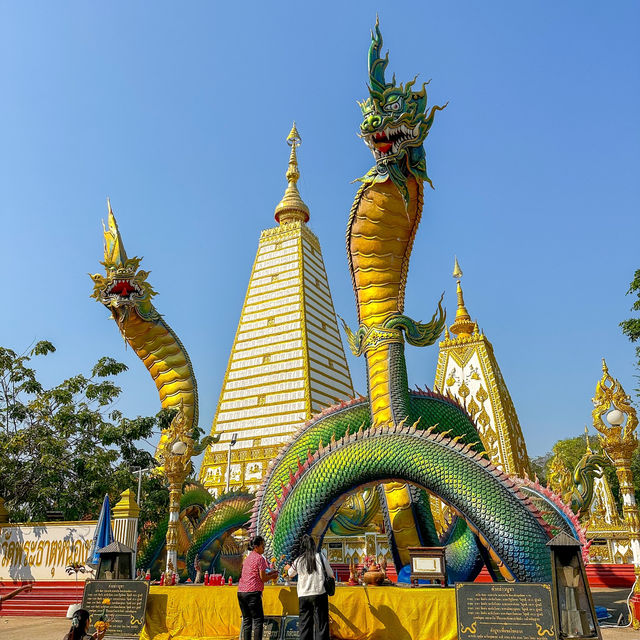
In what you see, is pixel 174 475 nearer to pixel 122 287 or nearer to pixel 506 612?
pixel 506 612

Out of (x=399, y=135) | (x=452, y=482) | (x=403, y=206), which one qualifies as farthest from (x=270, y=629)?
(x=399, y=135)

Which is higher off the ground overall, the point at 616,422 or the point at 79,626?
the point at 616,422

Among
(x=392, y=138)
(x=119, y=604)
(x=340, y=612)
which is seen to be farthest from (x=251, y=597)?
(x=392, y=138)

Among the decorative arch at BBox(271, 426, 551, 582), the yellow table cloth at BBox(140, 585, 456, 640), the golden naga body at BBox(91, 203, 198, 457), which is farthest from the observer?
the golden naga body at BBox(91, 203, 198, 457)

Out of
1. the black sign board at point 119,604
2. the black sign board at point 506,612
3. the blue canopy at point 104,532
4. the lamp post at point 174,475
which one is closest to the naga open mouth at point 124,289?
the lamp post at point 174,475

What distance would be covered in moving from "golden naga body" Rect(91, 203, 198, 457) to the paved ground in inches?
323

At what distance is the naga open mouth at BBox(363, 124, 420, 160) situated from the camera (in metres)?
12.4

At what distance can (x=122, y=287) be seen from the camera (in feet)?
63.3

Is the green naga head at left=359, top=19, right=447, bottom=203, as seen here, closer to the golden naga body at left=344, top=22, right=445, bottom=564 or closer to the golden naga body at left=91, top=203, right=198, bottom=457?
the golden naga body at left=344, top=22, right=445, bottom=564

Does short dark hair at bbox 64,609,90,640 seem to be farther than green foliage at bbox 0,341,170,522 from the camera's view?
No

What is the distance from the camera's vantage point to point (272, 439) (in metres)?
31.5

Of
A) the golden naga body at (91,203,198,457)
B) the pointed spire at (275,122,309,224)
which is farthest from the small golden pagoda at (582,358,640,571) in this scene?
the pointed spire at (275,122,309,224)

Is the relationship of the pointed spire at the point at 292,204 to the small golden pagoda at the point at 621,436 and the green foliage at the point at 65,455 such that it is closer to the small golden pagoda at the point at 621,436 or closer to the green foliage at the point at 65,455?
the green foliage at the point at 65,455

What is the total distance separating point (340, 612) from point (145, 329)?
14531mm
